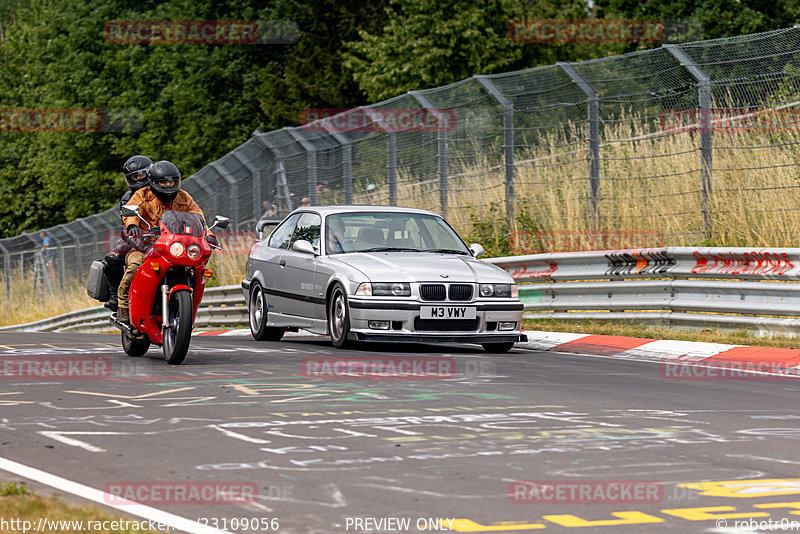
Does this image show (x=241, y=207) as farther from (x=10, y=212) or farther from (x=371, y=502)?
(x=10, y=212)

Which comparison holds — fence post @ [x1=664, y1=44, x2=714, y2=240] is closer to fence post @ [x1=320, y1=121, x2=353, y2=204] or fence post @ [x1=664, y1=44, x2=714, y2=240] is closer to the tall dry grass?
the tall dry grass

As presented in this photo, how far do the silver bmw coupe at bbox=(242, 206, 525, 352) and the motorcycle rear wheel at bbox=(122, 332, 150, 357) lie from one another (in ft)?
6.62

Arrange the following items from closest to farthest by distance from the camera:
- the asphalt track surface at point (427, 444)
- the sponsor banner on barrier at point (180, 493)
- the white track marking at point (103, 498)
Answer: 1. the white track marking at point (103, 498)
2. the asphalt track surface at point (427, 444)
3. the sponsor banner on barrier at point (180, 493)

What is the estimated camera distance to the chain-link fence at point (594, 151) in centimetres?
1485

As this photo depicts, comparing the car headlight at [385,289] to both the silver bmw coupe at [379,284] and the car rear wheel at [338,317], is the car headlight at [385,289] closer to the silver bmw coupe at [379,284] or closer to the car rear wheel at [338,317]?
the silver bmw coupe at [379,284]

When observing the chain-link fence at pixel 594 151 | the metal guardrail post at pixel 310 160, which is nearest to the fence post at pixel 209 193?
the chain-link fence at pixel 594 151

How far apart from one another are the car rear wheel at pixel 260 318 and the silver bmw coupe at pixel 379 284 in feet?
0.05

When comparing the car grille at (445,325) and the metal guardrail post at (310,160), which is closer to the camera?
the car grille at (445,325)

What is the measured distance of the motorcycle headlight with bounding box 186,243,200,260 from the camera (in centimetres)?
1074

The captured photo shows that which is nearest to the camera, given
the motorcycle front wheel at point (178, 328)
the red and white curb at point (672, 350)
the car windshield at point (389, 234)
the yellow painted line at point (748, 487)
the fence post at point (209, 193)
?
the yellow painted line at point (748, 487)

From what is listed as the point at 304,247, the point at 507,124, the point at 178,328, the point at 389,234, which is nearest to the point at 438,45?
the point at 507,124

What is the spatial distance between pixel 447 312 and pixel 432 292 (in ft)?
0.82

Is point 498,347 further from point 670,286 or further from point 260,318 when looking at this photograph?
point 260,318

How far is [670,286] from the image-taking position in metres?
13.8
